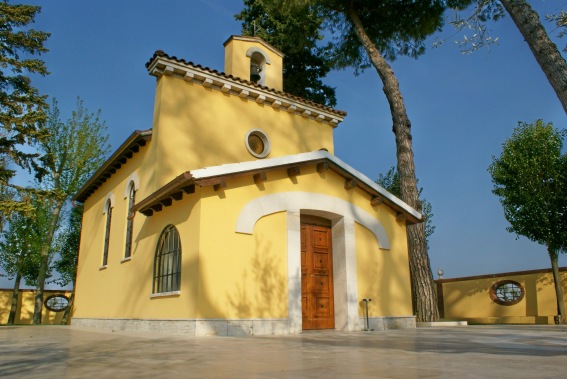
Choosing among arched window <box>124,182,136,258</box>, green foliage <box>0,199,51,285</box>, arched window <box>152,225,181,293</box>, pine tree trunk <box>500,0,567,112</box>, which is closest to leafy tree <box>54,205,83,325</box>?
green foliage <box>0,199,51,285</box>

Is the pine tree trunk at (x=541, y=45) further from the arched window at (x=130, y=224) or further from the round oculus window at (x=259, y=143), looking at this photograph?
the arched window at (x=130, y=224)

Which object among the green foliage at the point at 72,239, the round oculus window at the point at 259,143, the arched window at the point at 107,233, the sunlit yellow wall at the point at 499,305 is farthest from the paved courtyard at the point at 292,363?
the green foliage at the point at 72,239

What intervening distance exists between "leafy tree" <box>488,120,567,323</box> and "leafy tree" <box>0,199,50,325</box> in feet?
83.7

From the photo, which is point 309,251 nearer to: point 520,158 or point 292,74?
point 520,158

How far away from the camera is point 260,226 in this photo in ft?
34.3

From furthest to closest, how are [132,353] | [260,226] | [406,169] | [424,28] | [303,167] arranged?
[424,28], [406,169], [303,167], [260,226], [132,353]

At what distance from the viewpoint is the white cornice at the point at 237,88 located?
43.1 feet

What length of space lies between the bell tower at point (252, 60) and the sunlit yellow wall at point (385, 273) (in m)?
6.86

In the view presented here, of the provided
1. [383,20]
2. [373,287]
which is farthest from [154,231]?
[383,20]

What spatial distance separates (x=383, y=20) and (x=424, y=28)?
1.62m

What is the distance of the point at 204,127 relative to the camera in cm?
1366

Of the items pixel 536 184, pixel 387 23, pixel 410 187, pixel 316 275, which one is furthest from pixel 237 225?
pixel 536 184

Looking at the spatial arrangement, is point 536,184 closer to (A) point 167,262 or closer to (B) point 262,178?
(B) point 262,178

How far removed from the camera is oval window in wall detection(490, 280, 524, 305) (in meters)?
19.6
